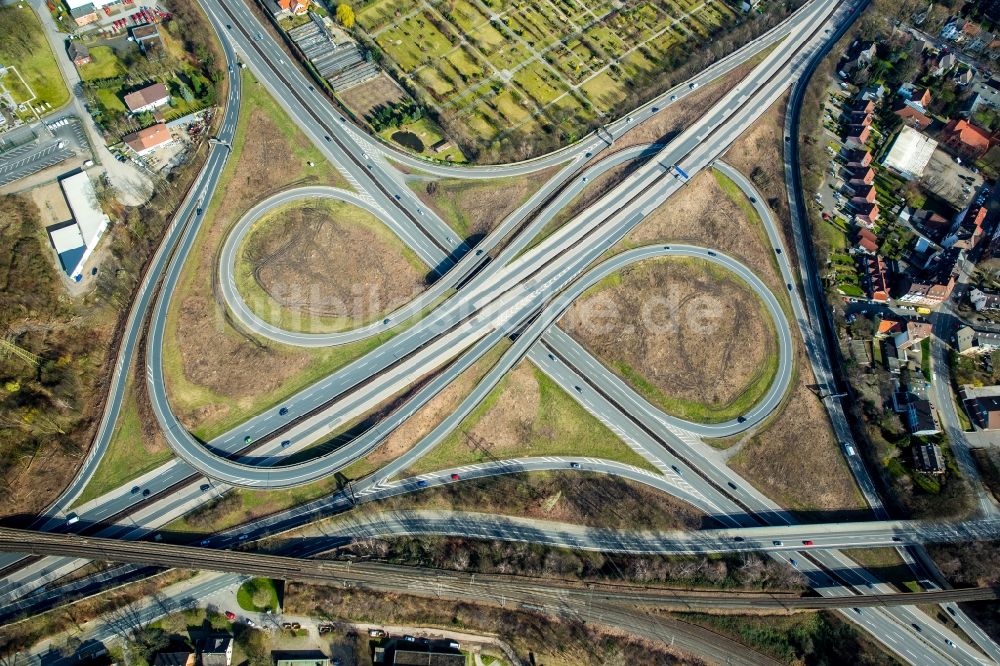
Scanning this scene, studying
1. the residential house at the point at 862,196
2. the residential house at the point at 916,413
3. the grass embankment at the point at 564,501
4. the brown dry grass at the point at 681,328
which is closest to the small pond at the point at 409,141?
the brown dry grass at the point at 681,328

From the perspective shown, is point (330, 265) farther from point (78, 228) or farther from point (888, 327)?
point (888, 327)

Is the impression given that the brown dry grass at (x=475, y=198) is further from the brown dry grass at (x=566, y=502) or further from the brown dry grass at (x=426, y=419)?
the brown dry grass at (x=566, y=502)

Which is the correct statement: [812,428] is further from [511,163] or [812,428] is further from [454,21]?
[454,21]

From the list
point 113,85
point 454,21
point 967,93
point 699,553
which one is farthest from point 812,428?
point 113,85

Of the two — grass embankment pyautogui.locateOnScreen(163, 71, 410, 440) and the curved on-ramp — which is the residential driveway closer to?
grass embankment pyautogui.locateOnScreen(163, 71, 410, 440)

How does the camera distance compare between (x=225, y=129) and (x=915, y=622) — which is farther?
(x=225, y=129)

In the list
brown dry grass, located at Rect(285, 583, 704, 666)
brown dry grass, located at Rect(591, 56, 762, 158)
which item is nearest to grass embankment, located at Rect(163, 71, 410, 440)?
brown dry grass, located at Rect(285, 583, 704, 666)
